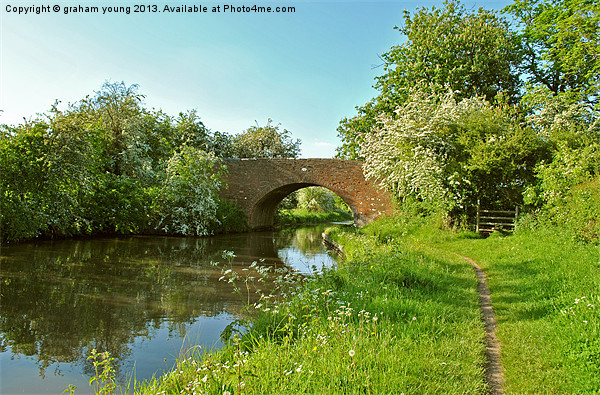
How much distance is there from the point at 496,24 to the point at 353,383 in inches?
743

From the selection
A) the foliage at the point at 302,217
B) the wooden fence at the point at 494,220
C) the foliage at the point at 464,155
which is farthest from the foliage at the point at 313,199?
the wooden fence at the point at 494,220

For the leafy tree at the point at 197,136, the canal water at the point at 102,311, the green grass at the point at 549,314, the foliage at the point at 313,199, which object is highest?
the leafy tree at the point at 197,136

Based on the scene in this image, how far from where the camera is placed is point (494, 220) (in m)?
12.6

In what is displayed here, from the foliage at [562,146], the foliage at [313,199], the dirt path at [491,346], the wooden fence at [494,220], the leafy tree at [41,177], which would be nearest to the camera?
the dirt path at [491,346]

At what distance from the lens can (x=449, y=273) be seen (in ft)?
21.8

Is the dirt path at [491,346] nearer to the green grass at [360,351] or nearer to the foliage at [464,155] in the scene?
the green grass at [360,351]

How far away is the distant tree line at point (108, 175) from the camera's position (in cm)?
1211

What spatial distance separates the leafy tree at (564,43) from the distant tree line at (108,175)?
551 inches

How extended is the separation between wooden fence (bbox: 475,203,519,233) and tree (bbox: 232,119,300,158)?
75.7ft

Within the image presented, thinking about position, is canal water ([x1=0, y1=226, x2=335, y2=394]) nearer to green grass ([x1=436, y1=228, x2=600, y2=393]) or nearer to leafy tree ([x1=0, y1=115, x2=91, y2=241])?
leafy tree ([x1=0, y1=115, x2=91, y2=241])

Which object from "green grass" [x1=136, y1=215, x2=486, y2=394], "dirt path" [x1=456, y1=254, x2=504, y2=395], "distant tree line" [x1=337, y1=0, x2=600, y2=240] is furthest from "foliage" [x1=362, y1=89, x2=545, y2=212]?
"green grass" [x1=136, y1=215, x2=486, y2=394]

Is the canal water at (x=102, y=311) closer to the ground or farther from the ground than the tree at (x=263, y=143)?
closer to the ground

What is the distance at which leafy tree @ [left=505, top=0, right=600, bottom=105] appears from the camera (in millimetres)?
13141

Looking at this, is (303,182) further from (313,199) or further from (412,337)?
(313,199)
